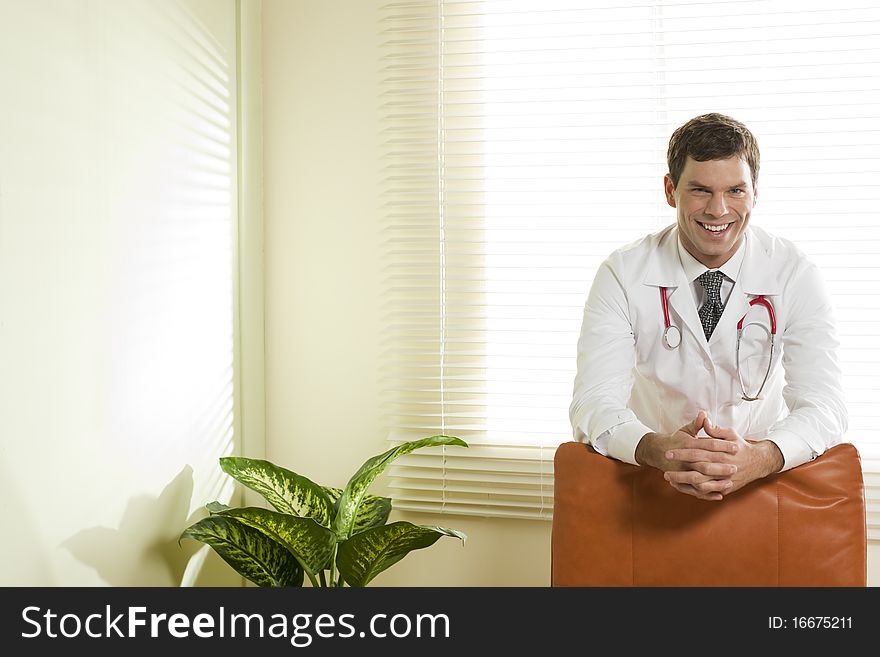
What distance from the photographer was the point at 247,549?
69.0 inches

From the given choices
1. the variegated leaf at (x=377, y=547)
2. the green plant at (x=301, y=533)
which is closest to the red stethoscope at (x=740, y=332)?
the green plant at (x=301, y=533)

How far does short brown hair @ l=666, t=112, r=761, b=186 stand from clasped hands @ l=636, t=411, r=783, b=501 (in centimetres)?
57

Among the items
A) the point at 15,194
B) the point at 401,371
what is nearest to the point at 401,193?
the point at 401,371

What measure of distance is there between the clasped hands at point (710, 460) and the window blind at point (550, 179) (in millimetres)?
685

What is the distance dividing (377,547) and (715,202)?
106 cm

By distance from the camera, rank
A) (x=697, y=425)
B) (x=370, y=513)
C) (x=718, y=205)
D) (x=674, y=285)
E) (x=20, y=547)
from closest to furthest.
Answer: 1. (x=20, y=547)
2. (x=697, y=425)
3. (x=718, y=205)
4. (x=674, y=285)
5. (x=370, y=513)

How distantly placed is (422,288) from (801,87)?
1.16 m


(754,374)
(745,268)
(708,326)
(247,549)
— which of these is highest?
(745,268)

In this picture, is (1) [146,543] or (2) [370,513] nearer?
(1) [146,543]

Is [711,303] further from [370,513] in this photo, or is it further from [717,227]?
[370,513]

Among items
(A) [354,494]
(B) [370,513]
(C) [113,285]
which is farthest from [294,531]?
(C) [113,285]

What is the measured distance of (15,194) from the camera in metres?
1.34

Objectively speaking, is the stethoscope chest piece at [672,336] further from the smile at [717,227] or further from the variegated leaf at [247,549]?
the variegated leaf at [247,549]
